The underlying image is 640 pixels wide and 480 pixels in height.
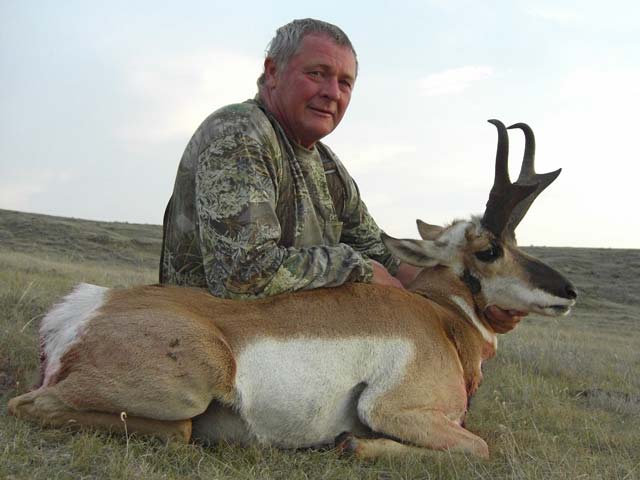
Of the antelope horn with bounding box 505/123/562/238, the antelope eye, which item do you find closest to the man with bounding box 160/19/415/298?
the antelope eye

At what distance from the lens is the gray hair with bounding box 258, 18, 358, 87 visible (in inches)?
190

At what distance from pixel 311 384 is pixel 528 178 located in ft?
7.83

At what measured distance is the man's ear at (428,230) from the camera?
527 cm

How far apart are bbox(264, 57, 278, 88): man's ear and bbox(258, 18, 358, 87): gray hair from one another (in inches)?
1.4

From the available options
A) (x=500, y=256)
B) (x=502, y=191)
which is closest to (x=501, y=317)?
(x=500, y=256)

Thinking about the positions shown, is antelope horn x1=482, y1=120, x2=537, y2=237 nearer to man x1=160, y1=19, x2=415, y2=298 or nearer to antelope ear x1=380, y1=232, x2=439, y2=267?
antelope ear x1=380, y1=232, x2=439, y2=267

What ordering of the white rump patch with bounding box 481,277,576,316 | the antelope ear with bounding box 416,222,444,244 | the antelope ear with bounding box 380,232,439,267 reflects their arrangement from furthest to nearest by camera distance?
the antelope ear with bounding box 416,222,444,244 < the antelope ear with bounding box 380,232,439,267 < the white rump patch with bounding box 481,277,576,316

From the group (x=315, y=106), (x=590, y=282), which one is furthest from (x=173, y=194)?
(x=590, y=282)

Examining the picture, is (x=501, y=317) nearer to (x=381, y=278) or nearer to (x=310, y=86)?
(x=381, y=278)

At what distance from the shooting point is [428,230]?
539 centimetres

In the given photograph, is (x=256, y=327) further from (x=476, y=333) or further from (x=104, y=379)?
(x=476, y=333)

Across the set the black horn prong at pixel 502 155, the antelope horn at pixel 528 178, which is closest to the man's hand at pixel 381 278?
the antelope horn at pixel 528 178

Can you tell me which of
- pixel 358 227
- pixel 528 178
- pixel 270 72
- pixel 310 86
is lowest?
pixel 358 227

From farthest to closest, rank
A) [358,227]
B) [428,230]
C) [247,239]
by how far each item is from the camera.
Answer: [358,227]
[428,230]
[247,239]
